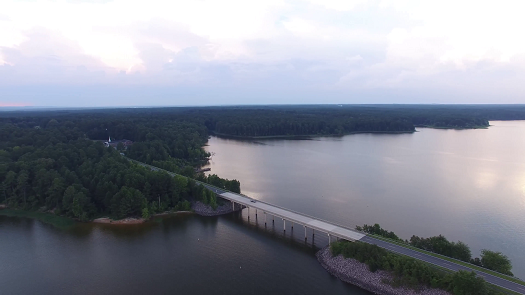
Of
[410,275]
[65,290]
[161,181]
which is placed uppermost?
[161,181]

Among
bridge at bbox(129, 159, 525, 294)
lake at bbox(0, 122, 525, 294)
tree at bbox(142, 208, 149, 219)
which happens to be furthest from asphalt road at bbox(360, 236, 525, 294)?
tree at bbox(142, 208, 149, 219)

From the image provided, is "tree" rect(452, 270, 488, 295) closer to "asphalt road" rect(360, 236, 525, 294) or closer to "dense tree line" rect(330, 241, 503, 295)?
"dense tree line" rect(330, 241, 503, 295)

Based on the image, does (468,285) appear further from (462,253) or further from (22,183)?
(22,183)

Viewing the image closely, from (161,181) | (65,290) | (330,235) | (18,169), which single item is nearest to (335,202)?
(330,235)

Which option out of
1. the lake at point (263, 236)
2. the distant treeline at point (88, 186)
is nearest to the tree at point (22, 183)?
the distant treeline at point (88, 186)

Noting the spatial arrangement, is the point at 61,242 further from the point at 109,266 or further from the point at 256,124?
the point at 256,124

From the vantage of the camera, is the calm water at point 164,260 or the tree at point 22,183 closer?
the calm water at point 164,260

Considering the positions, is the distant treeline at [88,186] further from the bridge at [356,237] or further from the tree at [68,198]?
the bridge at [356,237]
